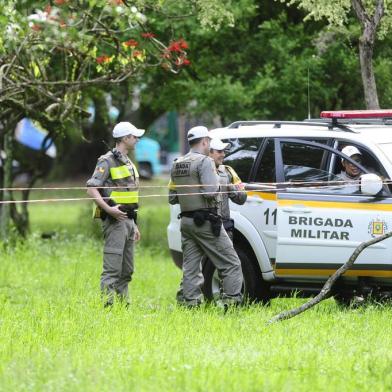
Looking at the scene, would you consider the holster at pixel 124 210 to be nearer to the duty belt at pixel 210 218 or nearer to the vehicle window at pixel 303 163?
the duty belt at pixel 210 218

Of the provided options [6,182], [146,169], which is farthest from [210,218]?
[146,169]

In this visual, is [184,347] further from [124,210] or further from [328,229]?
[124,210]

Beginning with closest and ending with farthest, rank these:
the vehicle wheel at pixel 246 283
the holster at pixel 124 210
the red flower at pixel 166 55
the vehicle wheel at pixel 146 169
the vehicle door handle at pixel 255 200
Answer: the holster at pixel 124 210
the vehicle door handle at pixel 255 200
the vehicle wheel at pixel 246 283
the red flower at pixel 166 55
the vehicle wheel at pixel 146 169

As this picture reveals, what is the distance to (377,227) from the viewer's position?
→ 33.3ft

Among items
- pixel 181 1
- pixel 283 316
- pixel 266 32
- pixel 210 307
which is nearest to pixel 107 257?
pixel 210 307

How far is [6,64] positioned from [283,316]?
4.96 meters

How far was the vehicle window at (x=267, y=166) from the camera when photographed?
11.0 metres

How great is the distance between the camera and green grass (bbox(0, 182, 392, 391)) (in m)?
6.68

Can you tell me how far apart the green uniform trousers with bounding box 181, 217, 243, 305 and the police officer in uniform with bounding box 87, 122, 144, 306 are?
556mm

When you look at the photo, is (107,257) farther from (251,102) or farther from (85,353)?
→ (251,102)

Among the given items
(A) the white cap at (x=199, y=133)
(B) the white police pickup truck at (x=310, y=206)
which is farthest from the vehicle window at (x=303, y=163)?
(A) the white cap at (x=199, y=133)

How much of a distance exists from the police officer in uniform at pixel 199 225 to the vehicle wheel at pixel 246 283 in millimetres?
502

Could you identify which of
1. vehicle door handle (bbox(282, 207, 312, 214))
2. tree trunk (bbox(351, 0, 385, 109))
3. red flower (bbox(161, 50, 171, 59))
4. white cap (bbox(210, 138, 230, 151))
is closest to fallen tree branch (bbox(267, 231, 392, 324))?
vehicle door handle (bbox(282, 207, 312, 214))

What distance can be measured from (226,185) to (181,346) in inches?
111
